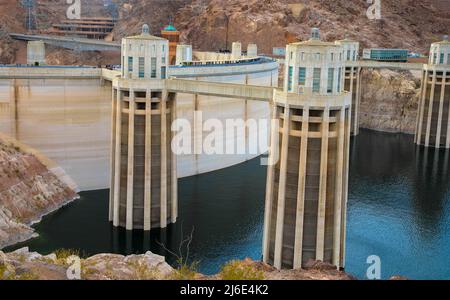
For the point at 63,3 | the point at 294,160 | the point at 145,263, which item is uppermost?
the point at 63,3

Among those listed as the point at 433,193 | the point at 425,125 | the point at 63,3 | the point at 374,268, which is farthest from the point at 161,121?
the point at 63,3

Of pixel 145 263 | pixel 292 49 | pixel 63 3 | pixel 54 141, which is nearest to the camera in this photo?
pixel 145 263

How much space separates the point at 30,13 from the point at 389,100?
92667 mm

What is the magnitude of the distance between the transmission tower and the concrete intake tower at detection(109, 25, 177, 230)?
110 meters

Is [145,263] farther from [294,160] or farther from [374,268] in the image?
[374,268]

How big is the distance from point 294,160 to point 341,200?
426cm

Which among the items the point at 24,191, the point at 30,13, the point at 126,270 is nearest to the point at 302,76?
the point at 126,270

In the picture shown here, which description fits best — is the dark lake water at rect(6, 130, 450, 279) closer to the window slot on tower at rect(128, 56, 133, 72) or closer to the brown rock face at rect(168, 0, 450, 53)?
the window slot on tower at rect(128, 56, 133, 72)

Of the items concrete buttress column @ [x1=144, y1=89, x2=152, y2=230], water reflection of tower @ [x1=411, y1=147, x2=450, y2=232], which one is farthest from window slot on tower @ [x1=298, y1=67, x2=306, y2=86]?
water reflection of tower @ [x1=411, y1=147, x2=450, y2=232]

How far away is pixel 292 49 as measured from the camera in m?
40.0

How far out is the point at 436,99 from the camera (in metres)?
91.6

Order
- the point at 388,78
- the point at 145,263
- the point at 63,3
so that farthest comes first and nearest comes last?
the point at 63,3
the point at 388,78
the point at 145,263

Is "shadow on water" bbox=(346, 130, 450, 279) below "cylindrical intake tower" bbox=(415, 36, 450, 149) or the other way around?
below

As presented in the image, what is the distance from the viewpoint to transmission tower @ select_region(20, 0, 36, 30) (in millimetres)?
149637
